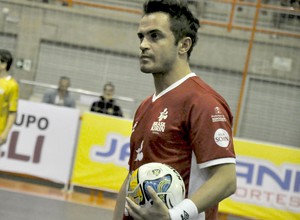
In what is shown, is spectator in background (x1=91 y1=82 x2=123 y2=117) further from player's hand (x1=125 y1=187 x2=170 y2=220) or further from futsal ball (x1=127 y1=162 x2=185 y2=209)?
player's hand (x1=125 y1=187 x2=170 y2=220)

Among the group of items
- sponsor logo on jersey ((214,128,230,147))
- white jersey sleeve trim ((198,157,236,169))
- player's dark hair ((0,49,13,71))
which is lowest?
white jersey sleeve trim ((198,157,236,169))

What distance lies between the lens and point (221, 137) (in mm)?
2873

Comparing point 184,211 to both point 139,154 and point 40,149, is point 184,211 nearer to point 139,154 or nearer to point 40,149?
point 139,154

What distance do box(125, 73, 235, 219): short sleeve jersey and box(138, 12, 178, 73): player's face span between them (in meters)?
0.12

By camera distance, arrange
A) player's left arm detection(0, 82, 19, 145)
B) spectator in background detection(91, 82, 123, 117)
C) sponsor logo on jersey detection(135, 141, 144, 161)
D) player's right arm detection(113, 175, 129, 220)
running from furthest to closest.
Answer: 1. spectator in background detection(91, 82, 123, 117)
2. player's left arm detection(0, 82, 19, 145)
3. player's right arm detection(113, 175, 129, 220)
4. sponsor logo on jersey detection(135, 141, 144, 161)

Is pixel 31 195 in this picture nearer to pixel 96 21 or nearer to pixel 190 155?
pixel 96 21

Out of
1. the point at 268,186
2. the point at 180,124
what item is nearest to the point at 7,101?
the point at 268,186

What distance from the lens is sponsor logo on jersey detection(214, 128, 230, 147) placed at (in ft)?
9.37

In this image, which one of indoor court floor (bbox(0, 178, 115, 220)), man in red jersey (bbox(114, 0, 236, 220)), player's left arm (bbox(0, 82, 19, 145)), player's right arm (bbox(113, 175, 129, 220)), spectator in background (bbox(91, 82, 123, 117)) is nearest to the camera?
man in red jersey (bbox(114, 0, 236, 220))

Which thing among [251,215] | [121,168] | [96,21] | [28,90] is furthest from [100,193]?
[96,21]

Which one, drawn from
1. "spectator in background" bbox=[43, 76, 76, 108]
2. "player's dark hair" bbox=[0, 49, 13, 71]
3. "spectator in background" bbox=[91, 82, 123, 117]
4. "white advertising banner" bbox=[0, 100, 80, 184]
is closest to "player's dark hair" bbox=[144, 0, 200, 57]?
"player's dark hair" bbox=[0, 49, 13, 71]

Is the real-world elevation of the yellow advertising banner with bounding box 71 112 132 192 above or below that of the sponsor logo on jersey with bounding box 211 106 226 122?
below

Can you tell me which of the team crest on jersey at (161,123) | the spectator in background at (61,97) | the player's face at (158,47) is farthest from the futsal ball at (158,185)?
the spectator in background at (61,97)

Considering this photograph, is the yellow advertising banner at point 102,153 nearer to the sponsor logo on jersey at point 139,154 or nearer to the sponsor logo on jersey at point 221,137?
the sponsor logo on jersey at point 139,154
